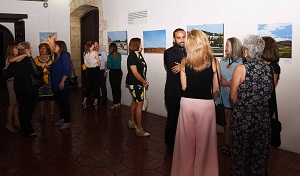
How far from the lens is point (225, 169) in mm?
3557

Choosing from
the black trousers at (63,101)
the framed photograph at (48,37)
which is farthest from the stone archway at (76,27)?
the black trousers at (63,101)

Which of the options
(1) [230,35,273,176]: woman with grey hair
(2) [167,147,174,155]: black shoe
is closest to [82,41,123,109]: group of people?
(2) [167,147,174,155]: black shoe

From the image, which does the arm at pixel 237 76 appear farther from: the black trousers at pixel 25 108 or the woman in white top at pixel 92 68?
the woman in white top at pixel 92 68

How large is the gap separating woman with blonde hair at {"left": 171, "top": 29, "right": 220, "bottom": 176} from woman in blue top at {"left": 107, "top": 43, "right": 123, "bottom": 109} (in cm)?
429

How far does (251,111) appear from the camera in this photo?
268 centimetres

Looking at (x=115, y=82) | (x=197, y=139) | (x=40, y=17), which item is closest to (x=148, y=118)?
(x=115, y=82)

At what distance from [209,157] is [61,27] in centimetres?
872

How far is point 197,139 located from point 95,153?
1.84m

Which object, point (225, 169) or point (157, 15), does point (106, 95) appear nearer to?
point (157, 15)

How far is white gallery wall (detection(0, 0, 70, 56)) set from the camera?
9.50m

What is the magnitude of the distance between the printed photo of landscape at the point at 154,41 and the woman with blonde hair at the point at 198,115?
3.29 metres

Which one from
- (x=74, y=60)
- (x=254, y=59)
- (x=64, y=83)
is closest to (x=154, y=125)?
(x=64, y=83)

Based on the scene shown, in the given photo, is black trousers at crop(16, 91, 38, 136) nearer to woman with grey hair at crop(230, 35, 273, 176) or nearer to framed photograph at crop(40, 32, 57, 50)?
woman with grey hair at crop(230, 35, 273, 176)

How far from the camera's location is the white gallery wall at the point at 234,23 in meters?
4.00
